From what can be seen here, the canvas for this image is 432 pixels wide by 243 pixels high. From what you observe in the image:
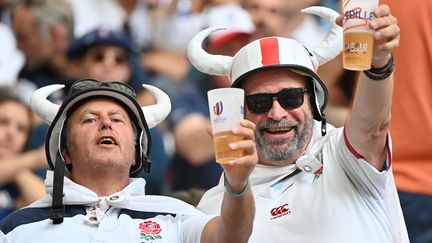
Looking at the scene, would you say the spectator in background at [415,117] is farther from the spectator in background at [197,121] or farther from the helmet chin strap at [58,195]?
the spectator in background at [197,121]

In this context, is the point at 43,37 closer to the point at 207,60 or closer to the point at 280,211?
the point at 207,60

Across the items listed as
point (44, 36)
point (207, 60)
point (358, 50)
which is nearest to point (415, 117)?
point (207, 60)

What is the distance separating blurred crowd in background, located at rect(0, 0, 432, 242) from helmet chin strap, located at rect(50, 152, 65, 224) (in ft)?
8.28

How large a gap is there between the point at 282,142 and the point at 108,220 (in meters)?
0.87

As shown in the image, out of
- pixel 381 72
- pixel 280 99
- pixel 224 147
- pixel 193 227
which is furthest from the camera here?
pixel 280 99

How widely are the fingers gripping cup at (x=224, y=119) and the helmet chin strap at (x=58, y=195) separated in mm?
1039

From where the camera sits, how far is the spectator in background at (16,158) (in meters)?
7.98

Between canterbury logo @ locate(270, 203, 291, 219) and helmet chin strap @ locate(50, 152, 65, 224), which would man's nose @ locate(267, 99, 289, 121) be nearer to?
canterbury logo @ locate(270, 203, 291, 219)

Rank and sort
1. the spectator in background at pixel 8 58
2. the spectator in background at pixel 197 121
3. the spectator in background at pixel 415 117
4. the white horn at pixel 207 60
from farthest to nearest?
the spectator in background at pixel 8 58
the spectator in background at pixel 197 121
the spectator in background at pixel 415 117
the white horn at pixel 207 60

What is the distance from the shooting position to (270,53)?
5668mm

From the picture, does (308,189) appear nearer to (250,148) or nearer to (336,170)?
(336,170)

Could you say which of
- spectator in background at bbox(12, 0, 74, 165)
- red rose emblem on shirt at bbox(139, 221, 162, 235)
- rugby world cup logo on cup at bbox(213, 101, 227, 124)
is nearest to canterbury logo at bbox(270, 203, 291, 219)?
red rose emblem on shirt at bbox(139, 221, 162, 235)

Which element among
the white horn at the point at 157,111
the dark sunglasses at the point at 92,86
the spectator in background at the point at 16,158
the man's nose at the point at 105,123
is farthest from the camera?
the spectator in background at the point at 16,158

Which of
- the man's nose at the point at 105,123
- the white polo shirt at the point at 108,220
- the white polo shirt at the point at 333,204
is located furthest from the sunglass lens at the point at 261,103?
the man's nose at the point at 105,123
